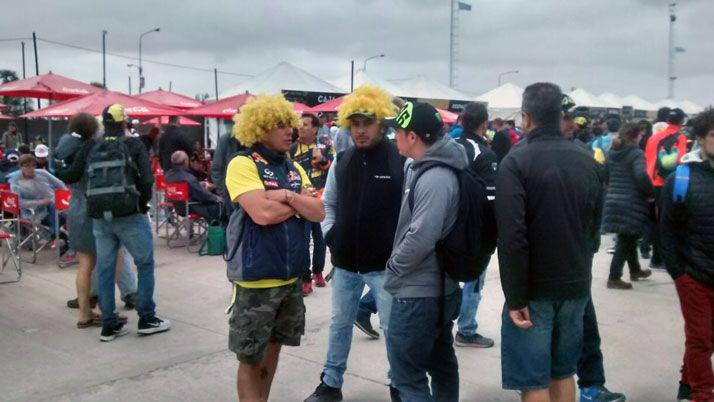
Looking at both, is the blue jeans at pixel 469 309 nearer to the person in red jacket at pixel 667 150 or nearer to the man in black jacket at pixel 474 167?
the man in black jacket at pixel 474 167

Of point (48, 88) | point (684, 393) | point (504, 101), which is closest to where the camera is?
point (684, 393)

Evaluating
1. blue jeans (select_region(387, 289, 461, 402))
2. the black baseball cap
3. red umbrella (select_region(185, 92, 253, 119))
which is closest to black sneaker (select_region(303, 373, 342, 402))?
blue jeans (select_region(387, 289, 461, 402))

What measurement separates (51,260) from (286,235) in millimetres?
6394

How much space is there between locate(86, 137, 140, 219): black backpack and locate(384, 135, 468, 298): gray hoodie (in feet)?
9.15

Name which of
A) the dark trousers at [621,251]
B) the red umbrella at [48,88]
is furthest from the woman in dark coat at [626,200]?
the red umbrella at [48,88]

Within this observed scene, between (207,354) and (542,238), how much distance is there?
3.10 m

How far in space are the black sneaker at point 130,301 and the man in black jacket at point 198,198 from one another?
10.1 feet

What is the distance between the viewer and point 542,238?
9.84ft

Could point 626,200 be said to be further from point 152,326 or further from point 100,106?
point 100,106

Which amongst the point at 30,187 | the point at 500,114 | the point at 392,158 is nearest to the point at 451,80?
the point at 500,114

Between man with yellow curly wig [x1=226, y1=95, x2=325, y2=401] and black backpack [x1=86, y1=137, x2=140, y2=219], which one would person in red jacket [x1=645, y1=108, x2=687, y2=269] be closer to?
man with yellow curly wig [x1=226, y1=95, x2=325, y2=401]

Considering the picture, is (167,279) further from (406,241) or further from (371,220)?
(406,241)

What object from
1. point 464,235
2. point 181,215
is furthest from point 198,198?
point 464,235

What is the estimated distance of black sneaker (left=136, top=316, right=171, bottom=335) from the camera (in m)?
5.54
